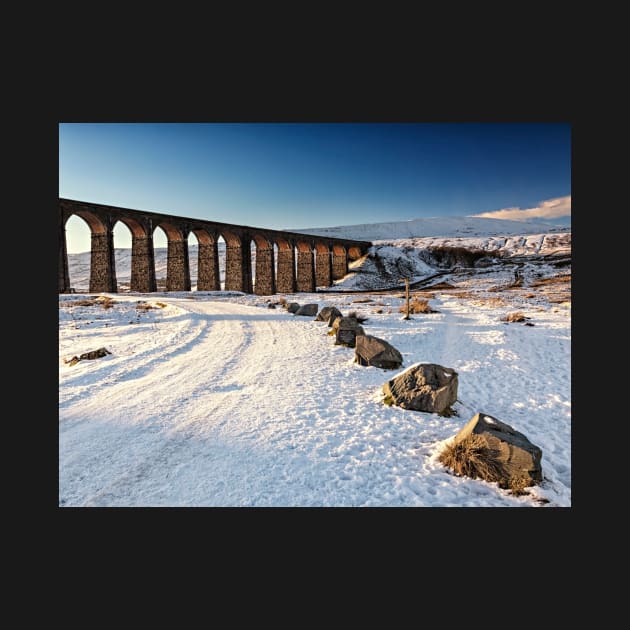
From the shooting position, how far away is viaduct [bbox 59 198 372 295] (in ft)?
101

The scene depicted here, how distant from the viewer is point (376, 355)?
8.96m

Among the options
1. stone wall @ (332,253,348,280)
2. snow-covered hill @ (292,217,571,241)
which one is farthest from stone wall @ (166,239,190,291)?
snow-covered hill @ (292,217,571,241)

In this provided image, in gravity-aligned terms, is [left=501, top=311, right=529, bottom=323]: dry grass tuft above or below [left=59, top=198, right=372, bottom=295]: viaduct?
below

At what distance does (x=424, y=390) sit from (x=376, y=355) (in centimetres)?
274

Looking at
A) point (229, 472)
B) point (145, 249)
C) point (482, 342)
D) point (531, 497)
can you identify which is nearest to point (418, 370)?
point (531, 497)

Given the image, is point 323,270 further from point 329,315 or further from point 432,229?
point 432,229

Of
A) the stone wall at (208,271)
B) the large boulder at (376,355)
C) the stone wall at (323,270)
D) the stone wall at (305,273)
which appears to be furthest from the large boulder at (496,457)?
Answer: the stone wall at (323,270)

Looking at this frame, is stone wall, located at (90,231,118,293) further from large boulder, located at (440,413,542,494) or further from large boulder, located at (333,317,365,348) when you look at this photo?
large boulder, located at (440,413,542,494)

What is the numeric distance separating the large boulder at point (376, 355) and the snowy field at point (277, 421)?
0.32 m

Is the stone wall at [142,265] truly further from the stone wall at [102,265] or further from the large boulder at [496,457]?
the large boulder at [496,457]

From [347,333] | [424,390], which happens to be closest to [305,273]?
[347,333]

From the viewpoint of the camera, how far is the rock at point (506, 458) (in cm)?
387

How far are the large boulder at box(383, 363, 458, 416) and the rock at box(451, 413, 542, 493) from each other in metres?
1.93

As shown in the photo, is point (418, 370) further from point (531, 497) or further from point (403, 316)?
point (403, 316)
